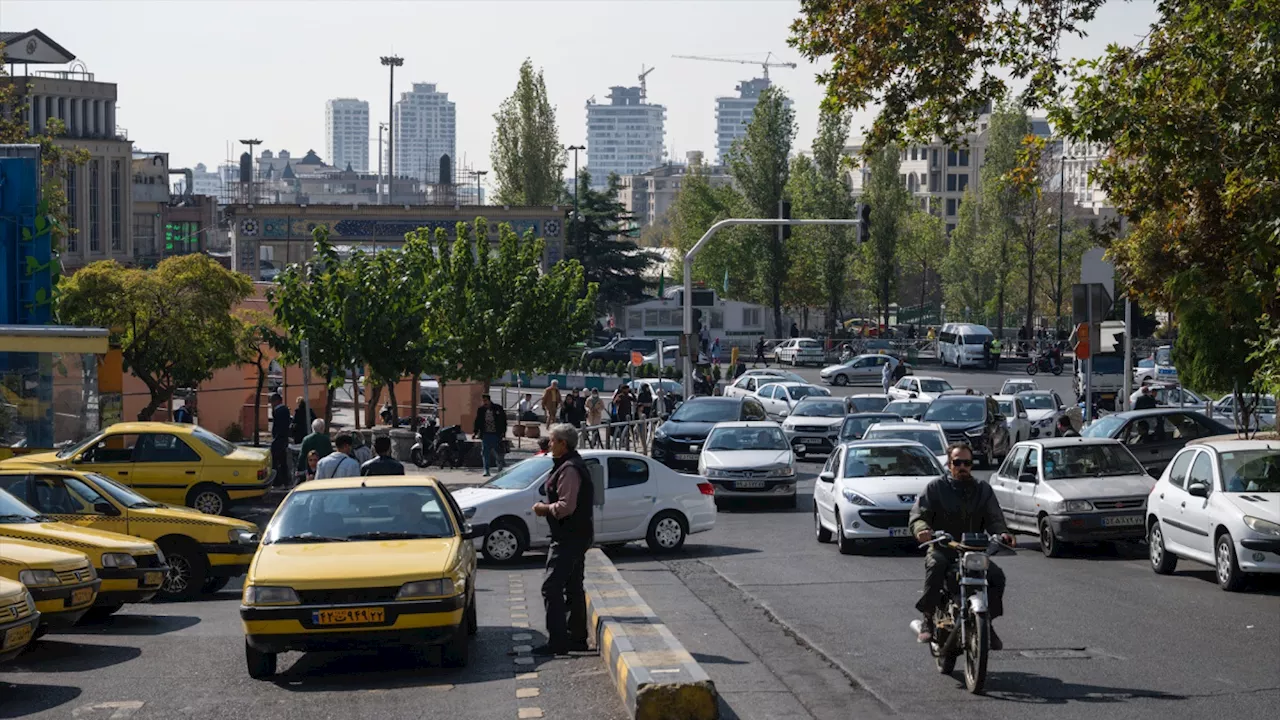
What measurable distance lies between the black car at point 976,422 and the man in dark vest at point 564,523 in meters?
23.9

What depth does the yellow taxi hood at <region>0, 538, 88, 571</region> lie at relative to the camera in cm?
1278

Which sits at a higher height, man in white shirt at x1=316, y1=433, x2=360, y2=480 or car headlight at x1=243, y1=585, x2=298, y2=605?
man in white shirt at x1=316, y1=433, x2=360, y2=480

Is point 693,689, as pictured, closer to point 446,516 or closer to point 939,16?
point 446,516

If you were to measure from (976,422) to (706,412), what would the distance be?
20.6 feet

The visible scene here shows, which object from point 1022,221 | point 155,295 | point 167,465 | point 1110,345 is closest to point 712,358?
point 1022,221

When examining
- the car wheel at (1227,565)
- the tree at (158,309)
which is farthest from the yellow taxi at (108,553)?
the tree at (158,309)

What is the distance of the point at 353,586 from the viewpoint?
→ 10.9 metres

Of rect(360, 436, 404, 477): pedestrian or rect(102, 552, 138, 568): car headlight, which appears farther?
rect(360, 436, 404, 477): pedestrian

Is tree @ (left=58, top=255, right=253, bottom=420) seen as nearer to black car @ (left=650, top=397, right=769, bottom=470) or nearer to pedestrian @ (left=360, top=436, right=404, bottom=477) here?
black car @ (left=650, top=397, right=769, bottom=470)

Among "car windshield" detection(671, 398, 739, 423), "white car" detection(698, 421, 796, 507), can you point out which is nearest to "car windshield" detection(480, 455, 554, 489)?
"white car" detection(698, 421, 796, 507)

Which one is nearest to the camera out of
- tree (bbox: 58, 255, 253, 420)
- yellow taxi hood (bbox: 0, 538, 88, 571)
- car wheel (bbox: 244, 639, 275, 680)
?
car wheel (bbox: 244, 639, 275, 680)

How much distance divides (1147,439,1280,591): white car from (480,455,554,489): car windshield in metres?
7.34

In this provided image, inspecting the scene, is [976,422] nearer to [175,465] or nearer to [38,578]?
[175,465]

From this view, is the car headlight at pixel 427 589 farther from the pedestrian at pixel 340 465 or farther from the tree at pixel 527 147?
the tree at pixel 527 147
